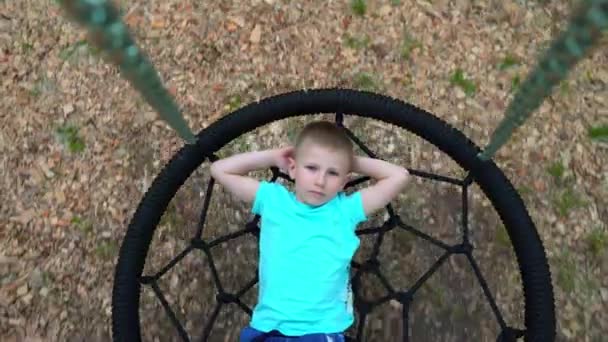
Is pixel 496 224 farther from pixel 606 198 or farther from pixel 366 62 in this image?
pixel 366 62

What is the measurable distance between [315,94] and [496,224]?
0.54 metres

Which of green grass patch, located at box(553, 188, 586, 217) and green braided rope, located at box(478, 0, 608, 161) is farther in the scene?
green grass patch, located at box(553, 188, 586, 217)

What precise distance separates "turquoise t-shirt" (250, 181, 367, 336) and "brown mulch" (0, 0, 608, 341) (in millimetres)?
365

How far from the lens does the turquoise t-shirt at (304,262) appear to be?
125 cm

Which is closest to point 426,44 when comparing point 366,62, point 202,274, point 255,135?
point 366,62

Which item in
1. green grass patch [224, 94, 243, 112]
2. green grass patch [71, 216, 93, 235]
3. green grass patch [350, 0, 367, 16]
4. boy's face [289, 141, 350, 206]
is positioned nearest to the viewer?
boy's face [289, 141, 350, 206]

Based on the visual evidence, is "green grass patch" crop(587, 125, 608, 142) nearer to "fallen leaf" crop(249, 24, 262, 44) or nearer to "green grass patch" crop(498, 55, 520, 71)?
"green grass patch" crop(498, 55, 520, 71)

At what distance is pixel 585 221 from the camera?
1620 mm

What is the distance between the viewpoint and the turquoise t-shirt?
49.1 inches

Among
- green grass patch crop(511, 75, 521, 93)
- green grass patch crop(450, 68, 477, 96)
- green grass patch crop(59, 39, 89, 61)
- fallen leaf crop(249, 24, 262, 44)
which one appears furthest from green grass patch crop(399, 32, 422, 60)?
green grass patch crop(59, 39, 89, 61)

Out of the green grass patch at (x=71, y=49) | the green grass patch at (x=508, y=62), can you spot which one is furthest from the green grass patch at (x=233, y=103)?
the green grass patch at (x=508, y=62)

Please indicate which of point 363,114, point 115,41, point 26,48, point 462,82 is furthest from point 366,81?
point 115,41

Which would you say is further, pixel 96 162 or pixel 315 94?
pixel 96 162

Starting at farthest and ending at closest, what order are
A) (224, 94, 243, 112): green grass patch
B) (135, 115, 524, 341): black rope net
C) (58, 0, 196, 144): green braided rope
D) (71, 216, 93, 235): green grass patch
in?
(224, 94, 243, 112): green grass patch → (71, 216, 93, 235): green grass patch → (135, 115, 524, 341): black rope net → (58, 0, 196, 144): green braided rope
